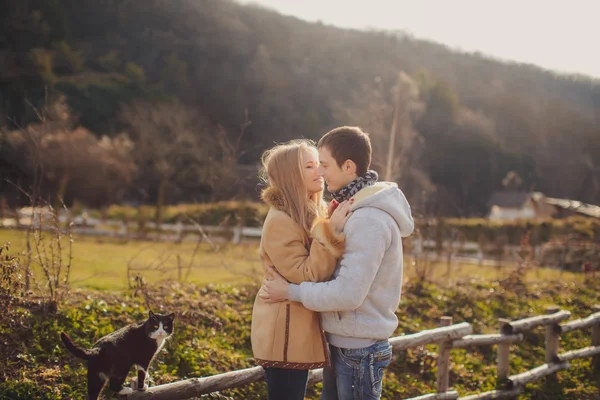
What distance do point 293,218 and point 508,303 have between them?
24.8 feet

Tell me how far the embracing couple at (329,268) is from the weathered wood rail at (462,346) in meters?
0.99

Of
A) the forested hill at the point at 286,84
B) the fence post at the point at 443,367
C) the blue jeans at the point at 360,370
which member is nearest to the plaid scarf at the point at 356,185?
the blue jeans at the point at 360,370

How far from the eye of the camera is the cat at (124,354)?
3383 mm

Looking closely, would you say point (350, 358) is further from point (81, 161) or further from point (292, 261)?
point (81, 161)

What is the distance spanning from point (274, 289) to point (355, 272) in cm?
42

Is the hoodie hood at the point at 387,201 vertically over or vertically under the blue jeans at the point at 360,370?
over

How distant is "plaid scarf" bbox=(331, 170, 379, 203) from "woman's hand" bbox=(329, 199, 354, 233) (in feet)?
0.22

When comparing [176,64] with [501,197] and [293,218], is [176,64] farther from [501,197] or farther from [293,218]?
[293,218]

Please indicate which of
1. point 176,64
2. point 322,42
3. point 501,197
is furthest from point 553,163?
point 176,64

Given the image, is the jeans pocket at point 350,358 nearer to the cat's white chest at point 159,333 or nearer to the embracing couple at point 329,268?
the embracing couple at point 329,268

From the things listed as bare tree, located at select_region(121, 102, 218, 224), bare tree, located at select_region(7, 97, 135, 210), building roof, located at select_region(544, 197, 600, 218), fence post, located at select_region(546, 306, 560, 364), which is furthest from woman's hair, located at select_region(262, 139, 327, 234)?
bare tree, located at select_region(121, 102, 218, 224)

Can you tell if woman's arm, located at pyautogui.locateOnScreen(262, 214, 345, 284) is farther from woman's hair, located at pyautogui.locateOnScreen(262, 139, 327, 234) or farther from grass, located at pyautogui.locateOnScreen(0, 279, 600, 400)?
grass, located at pyautogui.locateOnScreen(0, 279, 600, 400)

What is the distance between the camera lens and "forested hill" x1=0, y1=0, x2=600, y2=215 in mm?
40719

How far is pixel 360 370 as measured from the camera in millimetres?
2926
